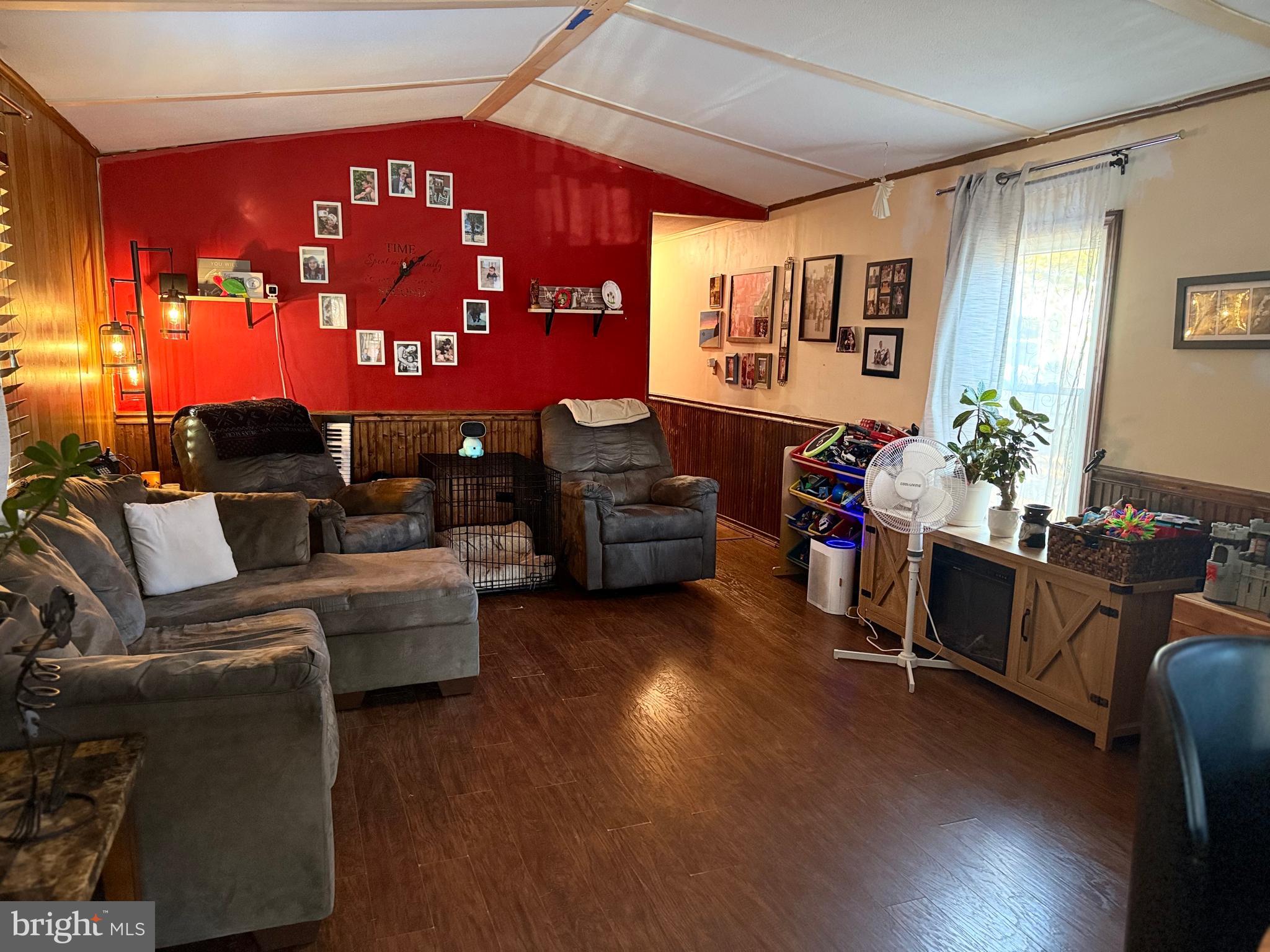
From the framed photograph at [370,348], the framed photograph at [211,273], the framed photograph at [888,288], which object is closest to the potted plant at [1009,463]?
the framed photograph at [888,288]

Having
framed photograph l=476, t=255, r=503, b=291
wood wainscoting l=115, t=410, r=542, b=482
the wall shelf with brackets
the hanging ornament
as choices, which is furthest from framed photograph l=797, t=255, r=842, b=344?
the wall shelf with brackets

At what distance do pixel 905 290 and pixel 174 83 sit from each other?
370 centimetres

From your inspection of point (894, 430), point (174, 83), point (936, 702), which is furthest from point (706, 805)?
point (174, 83)

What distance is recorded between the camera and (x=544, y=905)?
7.09ft

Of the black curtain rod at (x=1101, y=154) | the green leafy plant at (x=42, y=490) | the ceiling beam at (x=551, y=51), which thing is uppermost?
the ceiling beam at (x=551, y=51)

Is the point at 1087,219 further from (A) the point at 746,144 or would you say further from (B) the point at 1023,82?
(A) the point at 746,144

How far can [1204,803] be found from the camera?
3.82 feet

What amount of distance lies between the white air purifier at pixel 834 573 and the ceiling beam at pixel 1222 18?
8.81ft

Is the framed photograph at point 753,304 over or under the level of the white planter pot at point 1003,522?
over

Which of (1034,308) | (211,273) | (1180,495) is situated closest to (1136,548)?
(1180,495)

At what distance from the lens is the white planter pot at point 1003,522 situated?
369 cm

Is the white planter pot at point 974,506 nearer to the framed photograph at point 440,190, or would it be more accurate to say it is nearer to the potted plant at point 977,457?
the potted plant at point 977,457

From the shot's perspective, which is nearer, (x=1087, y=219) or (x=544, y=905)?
(x=544, y=905)

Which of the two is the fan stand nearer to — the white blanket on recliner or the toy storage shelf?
the toy storage shelf
